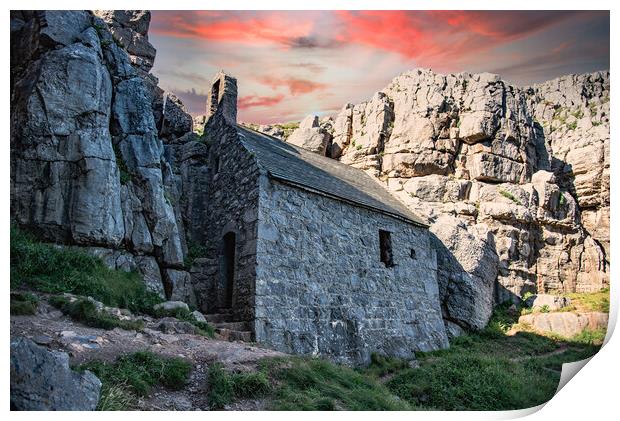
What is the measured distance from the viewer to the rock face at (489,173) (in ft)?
56.3

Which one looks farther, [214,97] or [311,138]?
[311,138]

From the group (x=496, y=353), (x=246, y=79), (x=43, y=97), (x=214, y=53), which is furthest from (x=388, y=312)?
(x=43, y=97)

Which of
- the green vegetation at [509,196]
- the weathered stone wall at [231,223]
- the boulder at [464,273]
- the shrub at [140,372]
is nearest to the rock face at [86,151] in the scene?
the weathered stone wall at [231,223]

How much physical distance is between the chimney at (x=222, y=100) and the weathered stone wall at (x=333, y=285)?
4358 mm

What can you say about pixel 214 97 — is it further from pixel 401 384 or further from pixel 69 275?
pixel 401 384

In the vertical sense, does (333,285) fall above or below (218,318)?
above

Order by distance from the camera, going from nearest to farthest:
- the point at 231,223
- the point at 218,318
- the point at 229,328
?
the point at 229,328
the point at 218,318
the point at 231,223

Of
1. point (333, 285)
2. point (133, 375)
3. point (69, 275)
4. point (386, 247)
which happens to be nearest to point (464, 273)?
point (386, 247)

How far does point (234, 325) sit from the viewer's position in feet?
31.6

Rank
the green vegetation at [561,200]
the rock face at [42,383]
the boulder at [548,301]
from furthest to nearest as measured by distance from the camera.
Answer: the green vegetation at [561,200]
the boulder at [548,301]
the rock face at [42,383]

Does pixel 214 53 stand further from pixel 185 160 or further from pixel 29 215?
pixel 185 160

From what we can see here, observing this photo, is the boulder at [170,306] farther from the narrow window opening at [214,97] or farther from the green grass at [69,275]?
the narrow window opening at [214,97]

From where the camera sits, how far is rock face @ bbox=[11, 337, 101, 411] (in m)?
4.84

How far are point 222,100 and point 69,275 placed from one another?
805 cm
